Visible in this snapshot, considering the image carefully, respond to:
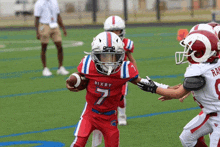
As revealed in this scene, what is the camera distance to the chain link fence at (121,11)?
3167 centimetres

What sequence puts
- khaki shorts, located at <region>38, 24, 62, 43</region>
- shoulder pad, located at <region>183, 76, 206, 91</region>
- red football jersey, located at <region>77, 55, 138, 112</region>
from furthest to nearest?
khaki shorts, located at <region>38, 24, 62, 43</region> → red football jersey, located at <region>77, 55, 138, 112</region> → shoulder pad, located at <region>183, 76, 206, 91</region>

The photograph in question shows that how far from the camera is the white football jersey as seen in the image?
408 centimetres

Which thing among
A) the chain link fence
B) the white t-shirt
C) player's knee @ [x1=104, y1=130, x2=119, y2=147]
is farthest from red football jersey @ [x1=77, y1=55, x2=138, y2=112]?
the chain link fence

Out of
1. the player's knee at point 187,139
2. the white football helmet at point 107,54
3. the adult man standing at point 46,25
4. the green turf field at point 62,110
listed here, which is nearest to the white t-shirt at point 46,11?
the adult man standing at point 46,25

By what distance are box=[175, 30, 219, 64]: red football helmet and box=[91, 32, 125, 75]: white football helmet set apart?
603 mm

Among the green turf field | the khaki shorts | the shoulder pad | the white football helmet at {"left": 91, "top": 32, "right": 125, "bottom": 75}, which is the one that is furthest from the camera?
the khaki shorts

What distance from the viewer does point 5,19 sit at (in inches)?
1375

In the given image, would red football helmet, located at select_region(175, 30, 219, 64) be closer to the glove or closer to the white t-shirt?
the glove

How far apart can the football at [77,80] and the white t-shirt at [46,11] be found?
668 centimetres

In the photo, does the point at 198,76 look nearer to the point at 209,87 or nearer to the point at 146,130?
the point at 209,87

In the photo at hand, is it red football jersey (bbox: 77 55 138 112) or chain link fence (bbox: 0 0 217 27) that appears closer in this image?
red football jersey (bbox: 77 55 138 112)

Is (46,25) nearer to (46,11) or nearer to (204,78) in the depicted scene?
(46,11)

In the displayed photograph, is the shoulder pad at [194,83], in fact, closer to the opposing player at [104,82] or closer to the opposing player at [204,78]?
the opposing player at [204,78]

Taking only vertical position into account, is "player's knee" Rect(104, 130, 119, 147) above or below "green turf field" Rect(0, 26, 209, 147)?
above
